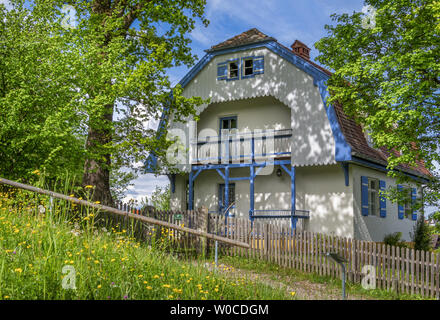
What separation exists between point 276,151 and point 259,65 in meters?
3.88

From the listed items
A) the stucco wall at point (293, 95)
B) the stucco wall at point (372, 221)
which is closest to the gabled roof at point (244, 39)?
the stucco wall at point (293, 95)

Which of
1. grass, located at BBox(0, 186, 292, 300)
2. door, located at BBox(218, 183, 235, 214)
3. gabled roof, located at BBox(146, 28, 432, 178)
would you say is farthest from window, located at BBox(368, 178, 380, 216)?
grass, located at BBox(0, 186, 292, 300)

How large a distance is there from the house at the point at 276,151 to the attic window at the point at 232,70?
46mm

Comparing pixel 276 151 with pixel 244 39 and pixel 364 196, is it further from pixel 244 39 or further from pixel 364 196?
pixel 244 39

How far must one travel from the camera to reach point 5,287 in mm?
4695

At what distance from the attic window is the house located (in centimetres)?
5

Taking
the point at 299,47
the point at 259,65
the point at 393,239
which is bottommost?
the point at 393,239

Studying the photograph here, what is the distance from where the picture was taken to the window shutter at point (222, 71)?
1966 centimetres

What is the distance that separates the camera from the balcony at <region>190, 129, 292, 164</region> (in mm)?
18125

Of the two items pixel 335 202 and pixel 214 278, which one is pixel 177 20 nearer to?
pixel 335 202

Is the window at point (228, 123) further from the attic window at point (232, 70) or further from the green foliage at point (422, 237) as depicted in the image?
the green foliage at point (422, 237)

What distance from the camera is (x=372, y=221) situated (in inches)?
720

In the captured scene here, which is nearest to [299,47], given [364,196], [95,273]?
[364,196]
